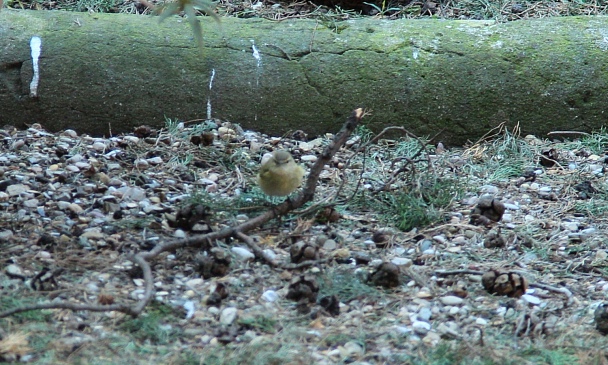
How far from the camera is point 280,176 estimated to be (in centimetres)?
388

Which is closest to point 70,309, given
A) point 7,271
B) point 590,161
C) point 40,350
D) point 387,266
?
point 40,350

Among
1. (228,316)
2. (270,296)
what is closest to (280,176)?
(270,296)

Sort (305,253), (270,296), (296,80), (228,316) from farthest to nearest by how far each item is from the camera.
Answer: (296,80), (305,253), (270,296), (228,316)

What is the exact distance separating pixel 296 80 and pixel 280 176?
1529mm

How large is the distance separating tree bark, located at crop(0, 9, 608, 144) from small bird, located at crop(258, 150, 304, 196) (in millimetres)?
1401

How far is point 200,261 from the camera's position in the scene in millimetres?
3438

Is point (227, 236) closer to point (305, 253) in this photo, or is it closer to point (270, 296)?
point (305, 253)

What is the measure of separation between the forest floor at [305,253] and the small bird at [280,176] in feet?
0.35

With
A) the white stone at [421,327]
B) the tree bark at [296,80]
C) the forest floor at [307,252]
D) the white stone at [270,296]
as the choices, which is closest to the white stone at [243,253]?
the forest floor at [307,252]

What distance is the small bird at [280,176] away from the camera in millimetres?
3883

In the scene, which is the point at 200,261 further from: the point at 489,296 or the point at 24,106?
the point at 24,106

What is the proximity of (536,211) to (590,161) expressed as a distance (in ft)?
3.08

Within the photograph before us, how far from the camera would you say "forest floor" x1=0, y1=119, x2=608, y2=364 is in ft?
9.65

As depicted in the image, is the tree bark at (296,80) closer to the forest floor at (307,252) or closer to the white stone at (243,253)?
the forest floor at (307,252)
